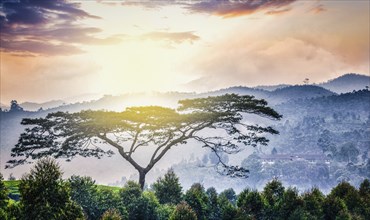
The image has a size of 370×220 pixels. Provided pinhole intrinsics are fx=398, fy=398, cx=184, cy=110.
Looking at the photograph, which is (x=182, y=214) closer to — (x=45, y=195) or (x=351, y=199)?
(x=45, y=195)

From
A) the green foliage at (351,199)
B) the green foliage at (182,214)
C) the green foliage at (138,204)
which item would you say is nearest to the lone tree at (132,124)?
the green foliage at (351,199)

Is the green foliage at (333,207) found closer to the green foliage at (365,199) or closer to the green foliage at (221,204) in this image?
the green foliage at (221,204)

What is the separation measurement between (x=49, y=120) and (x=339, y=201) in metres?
24.8

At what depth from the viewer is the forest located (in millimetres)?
15864

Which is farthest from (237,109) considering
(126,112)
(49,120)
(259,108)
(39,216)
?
(39,216)

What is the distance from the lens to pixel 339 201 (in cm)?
2956

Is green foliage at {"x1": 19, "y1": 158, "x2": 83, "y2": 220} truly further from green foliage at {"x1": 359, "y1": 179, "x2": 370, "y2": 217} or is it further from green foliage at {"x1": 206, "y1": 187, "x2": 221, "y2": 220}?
green foliage at {"x1": 359, "y1": 179, "x2": 370, "y2": 217}

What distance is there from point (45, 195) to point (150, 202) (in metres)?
9.82

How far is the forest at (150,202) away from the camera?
15864 mm

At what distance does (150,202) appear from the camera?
24734 mm

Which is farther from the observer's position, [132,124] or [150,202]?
[132,124]

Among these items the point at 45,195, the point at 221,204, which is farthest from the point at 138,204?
the point at 45,195

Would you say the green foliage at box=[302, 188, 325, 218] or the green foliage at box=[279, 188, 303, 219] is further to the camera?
the green foliage at box=[302, 188, 325, 218]

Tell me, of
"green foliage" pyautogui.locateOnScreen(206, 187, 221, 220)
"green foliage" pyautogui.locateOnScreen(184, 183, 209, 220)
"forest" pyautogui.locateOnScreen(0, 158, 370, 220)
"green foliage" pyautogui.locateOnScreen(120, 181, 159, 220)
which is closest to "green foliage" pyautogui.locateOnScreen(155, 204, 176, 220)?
"forest" pyautogui.locateOnScreen(0, 158, 370, 220)
